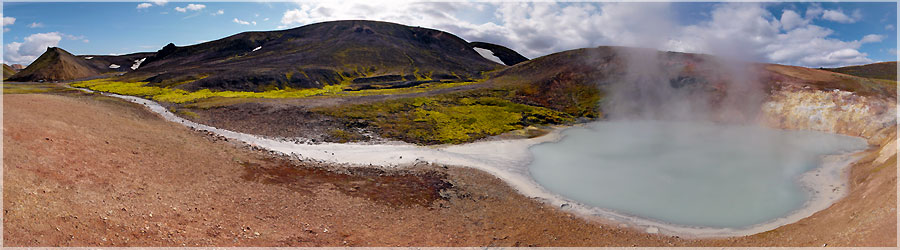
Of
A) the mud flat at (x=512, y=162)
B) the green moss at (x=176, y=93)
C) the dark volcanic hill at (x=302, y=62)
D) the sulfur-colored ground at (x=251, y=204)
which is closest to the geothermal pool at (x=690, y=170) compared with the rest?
the mud flat at (x=512, y=162)

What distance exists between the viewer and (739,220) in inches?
997

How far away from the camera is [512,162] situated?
4062cm

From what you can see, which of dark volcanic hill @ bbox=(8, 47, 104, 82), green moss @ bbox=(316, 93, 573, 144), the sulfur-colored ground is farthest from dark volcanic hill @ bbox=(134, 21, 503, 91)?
the sulfur-colored ground

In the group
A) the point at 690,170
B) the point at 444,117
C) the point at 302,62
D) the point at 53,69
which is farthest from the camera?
the point at 53,69

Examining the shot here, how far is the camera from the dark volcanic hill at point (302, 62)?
10254 cm

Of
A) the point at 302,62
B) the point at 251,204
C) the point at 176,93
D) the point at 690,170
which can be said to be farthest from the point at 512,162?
the point at 302,62

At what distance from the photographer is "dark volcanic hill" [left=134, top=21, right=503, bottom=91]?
A: 103 m

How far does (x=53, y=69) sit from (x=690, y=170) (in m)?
213

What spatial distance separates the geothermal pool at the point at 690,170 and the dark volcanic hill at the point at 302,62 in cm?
7812

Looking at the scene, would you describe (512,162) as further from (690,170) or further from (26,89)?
(26,89)

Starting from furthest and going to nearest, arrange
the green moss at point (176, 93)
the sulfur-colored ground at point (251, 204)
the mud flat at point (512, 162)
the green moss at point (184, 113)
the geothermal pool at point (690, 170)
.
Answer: the green moss at point (176, 93), the green moss at point (184, 113), the geothermal pool at point (690, 170), the mud flat at point (512, 162), the sulfur-colored ground at point (251, 204)

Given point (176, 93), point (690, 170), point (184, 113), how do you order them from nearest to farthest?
point (690, 170) → point (184, 113) → point (176, 93)

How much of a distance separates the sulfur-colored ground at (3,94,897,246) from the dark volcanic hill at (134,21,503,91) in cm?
6854

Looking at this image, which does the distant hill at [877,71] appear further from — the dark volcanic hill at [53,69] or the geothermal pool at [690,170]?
the dark volcanic hill at [53,69]
